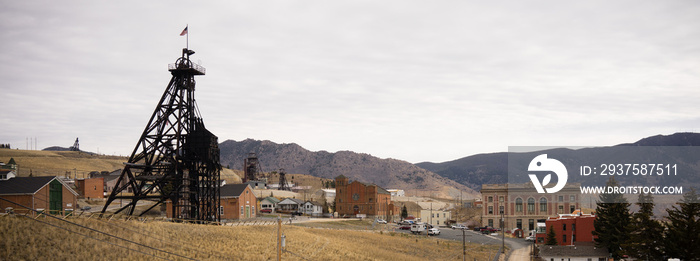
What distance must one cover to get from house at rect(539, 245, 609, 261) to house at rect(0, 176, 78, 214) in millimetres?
49922

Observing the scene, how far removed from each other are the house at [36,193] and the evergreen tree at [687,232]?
54.3m

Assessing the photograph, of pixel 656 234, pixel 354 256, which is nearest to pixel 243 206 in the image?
pixel 354 256

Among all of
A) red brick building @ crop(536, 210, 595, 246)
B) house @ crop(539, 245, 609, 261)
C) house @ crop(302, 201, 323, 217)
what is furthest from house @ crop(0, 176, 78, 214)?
house @ crop(302, 201, 323, 217)

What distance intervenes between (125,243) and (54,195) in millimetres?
28672

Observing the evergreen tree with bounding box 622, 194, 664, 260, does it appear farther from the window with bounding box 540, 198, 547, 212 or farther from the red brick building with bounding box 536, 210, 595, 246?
the window with bounding box 540, 198, 547, 212

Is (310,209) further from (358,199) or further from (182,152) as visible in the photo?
(182,152)

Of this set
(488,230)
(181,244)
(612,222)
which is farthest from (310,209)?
(181,244)

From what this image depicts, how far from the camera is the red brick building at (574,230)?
70688 millimetres

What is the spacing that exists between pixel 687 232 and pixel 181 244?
3931cm

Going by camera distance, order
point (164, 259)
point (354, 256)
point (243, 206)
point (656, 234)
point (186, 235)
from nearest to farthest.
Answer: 1. point (164, 259)
2. point (186, 235)
3. point (656, 234)
4. point (354, 256)
5. point (243, 206)

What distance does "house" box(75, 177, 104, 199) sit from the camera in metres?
90.9

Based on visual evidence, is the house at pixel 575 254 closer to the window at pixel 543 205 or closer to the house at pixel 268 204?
the window at pixel 543 205

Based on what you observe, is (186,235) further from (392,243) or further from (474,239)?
(474,239)

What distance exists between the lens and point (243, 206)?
80.4 meters
